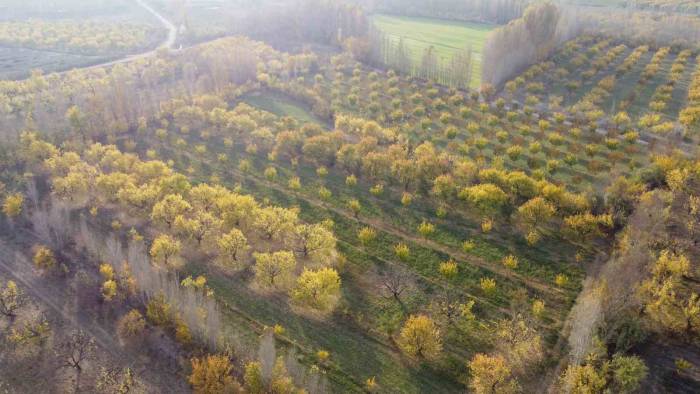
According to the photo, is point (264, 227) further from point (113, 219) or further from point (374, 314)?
point (113, 219)

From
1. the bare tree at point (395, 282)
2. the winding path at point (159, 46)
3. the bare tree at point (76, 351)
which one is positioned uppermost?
the winding path at point (159, 46)

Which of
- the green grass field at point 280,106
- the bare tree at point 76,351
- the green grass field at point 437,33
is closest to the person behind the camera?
the bare tree at point 76,351

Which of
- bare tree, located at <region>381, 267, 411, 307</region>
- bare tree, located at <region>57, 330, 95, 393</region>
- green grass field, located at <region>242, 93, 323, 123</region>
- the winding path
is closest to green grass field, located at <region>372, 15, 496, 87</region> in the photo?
green grass field, located at <region>242, 93, 323, 123</region>

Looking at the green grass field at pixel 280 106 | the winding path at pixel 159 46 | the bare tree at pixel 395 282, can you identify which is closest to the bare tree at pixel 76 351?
the bare tree at pixel 395 282

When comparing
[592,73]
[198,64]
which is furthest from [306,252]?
[592,73]

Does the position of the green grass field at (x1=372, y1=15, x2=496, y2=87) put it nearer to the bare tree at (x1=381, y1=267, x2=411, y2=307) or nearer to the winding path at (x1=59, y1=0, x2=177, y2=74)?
the winding path at (x1=59, y1=0, x2=177, y2=74)

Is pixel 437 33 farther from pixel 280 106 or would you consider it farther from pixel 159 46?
pixel 159 46

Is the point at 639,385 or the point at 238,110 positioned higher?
the point at 238,110

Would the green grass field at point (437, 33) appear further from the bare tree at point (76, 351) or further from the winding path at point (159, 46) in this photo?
the bare tree at point (76, 351)

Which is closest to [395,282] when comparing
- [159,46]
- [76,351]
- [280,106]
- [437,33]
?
[76,351]
